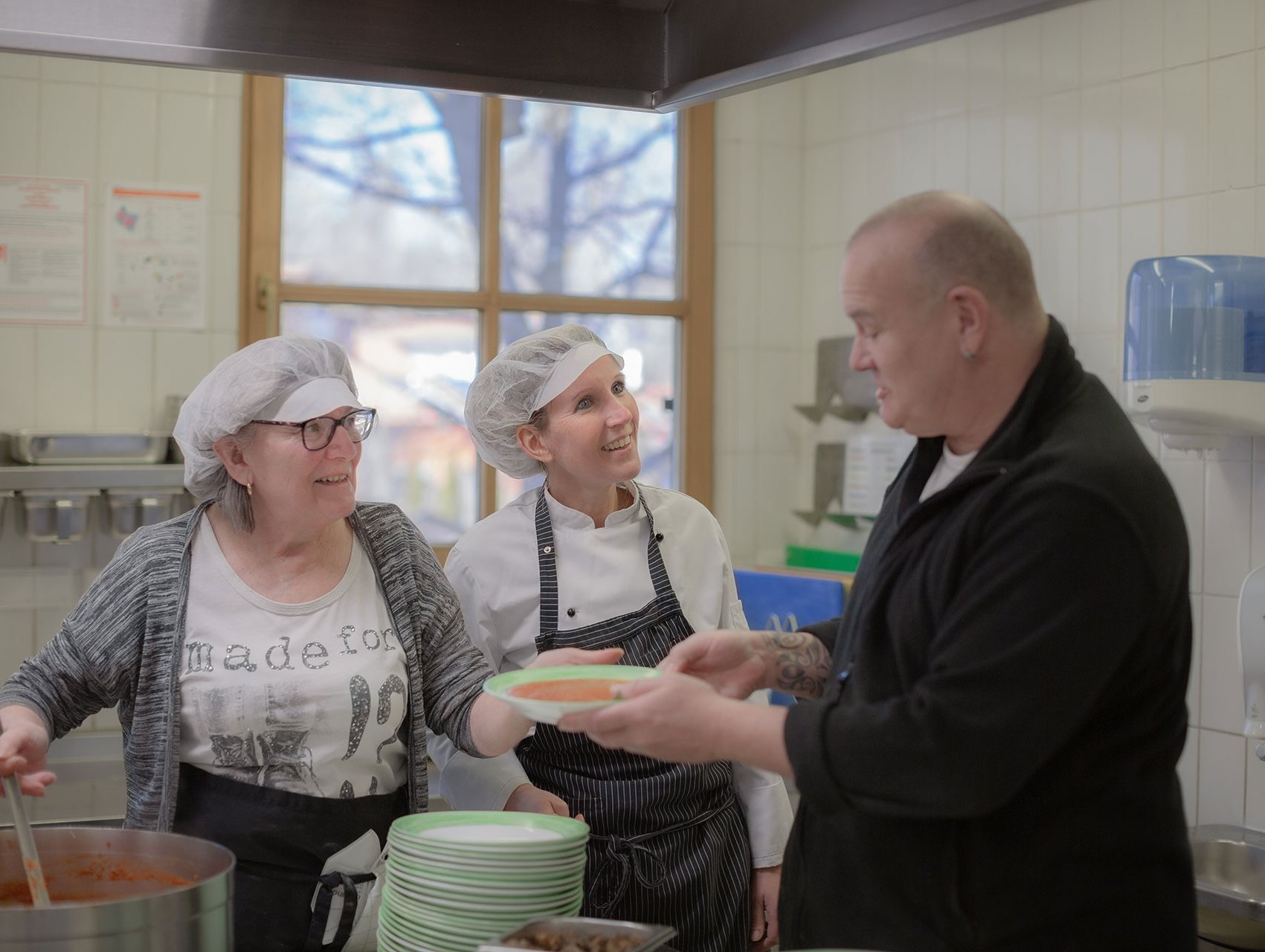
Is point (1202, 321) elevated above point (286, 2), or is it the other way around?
point (286, 2)

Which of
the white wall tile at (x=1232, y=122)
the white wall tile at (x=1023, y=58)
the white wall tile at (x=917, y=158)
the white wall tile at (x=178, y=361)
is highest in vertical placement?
the white wall tile at (x=1023, y=58)

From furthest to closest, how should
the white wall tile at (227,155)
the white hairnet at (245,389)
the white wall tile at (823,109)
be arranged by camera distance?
the white wall tile at (823,109) < the white wall tile at (227,155) < the white hairnet at (245,389)

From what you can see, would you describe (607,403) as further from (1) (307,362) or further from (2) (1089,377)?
(2) (1089,377)

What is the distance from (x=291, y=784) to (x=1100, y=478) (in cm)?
111

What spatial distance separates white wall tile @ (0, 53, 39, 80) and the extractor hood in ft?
7.55

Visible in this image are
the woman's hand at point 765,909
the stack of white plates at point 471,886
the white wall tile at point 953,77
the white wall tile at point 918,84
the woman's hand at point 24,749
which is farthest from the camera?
the white wall tile at point 918,84

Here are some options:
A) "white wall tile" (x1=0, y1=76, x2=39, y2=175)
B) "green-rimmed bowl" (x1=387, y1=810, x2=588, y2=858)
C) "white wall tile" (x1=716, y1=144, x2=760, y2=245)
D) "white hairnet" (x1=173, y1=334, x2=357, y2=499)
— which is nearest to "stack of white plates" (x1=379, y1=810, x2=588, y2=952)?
"green-rimmed bowl" (x1=387, y1=810, x2=588, y2=858)

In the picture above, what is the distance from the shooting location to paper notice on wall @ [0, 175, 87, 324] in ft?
11.3

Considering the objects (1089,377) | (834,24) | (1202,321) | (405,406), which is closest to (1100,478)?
(1089,377)

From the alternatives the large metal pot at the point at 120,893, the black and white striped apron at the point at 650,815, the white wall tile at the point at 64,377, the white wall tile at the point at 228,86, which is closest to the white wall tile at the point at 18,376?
the white wall tile at the point at 64,377

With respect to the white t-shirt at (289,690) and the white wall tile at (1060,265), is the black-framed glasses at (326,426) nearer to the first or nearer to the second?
the white t-shirt at (289,690)

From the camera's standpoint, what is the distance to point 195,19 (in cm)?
143

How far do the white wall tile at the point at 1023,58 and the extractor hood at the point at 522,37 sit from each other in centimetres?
220

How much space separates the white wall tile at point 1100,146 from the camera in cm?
329
